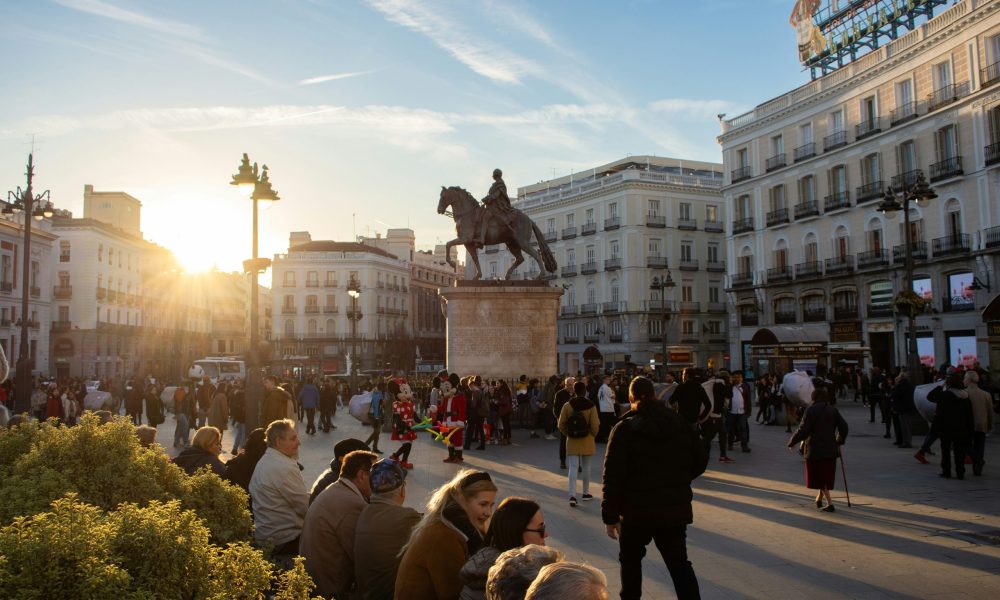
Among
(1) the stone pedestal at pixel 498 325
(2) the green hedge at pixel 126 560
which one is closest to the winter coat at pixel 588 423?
(2) the green hedge at pixel 126 560

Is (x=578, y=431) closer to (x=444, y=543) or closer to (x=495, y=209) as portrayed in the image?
(x=444, y=543)

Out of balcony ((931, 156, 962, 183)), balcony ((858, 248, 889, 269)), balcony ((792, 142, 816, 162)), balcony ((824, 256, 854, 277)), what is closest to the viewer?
balcony ((931, 156, 962, 183))

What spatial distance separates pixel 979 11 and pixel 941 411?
28.9 meters

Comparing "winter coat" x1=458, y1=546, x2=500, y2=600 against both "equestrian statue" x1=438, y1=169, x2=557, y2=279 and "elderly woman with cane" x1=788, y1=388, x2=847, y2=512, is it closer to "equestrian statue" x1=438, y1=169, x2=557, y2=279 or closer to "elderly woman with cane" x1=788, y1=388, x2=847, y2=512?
"elderly woman with cane" x1=788, y1=388, x2=847, y2=512

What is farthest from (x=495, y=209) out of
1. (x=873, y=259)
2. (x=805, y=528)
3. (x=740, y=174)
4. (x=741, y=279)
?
(x=740, y=174)

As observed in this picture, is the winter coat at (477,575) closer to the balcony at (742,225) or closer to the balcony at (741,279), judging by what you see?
the balcony at (741,279)

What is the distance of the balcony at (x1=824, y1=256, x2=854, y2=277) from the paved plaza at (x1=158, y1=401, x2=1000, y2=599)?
28.0 metres

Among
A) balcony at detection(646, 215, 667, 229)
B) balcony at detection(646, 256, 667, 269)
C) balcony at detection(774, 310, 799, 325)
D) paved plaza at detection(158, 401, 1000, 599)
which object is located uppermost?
balcony at detection(646, 215, 667, 229)

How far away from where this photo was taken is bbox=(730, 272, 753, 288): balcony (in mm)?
47031

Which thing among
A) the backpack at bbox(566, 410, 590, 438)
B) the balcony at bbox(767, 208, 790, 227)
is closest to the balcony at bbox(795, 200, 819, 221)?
the balcony at bbox(767, 208, 790, 227)

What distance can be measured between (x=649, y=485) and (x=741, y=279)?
44.9 m

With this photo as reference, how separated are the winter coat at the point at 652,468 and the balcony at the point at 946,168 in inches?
1388

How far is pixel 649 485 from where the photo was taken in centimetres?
522

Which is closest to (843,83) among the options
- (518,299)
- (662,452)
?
(518,299)
